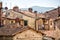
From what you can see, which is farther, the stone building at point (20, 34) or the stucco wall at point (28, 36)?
the stucco wall at point (28, 36)

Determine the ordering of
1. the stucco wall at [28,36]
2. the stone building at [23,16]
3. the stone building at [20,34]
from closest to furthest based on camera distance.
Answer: the stone building at [20,34], the stucco wall at [28,36], the stone building at [23,16]

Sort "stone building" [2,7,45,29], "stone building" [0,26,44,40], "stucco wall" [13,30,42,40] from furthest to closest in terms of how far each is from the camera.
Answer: "stone building" [2,7,45,29] < "stucco wall" [13,30,42,40] < "stone building" [0,26,44,40]

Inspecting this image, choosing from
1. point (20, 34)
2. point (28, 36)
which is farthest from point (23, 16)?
point (20, 34)

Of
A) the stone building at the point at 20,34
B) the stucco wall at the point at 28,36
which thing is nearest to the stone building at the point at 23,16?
the stucco wall at the point at 28,36

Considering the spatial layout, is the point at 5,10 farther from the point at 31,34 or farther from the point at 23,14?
the point at 31,34

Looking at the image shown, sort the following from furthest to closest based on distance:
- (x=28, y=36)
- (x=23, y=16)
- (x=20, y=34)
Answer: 1. (x=23, y=16)
2. (x=28, y=36)
3. (x=20, y=34)

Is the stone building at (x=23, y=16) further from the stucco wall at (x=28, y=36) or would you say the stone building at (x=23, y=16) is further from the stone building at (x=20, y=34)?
the stone building at (x=20, y=34)

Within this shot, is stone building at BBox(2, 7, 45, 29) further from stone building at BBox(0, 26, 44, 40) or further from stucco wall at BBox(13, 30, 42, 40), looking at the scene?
stone building at BBox(0, 26, 44, 40)

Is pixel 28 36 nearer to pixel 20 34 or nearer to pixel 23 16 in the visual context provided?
pixel 20 34

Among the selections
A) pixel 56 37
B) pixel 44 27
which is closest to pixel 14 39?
pixel 56 37

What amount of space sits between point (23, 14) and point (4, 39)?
64.0ft

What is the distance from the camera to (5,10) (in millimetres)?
61938

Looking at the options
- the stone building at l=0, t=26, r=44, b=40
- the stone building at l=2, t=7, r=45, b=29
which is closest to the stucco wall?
the stone building at l=0, t=26, r=44, b=40

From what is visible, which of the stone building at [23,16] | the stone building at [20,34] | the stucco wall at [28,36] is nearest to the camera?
the stone building at [20,34]
